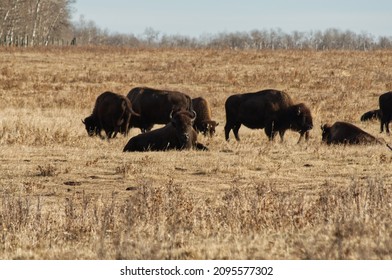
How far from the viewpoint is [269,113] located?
21.8 m

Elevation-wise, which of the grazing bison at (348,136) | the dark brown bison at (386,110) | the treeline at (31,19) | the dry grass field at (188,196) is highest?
the treeline at (31,19)

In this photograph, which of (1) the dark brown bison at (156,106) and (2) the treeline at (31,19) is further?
(2) the treeline at (31,19)

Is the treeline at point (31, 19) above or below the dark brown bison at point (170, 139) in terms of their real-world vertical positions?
above

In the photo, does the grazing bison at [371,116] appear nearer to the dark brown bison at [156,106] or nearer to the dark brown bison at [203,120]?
the dark brown bison at [203,120]

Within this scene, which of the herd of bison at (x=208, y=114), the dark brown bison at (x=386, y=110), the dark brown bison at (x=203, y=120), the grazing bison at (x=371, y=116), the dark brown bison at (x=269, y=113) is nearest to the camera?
the herd of bison at (x=208, y=114)

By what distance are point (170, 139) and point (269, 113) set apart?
522cm

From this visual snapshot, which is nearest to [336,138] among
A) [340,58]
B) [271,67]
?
[271,67]

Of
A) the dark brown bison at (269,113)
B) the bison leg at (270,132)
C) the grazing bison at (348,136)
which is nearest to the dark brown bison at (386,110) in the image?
the dark brown bison at (269,113)

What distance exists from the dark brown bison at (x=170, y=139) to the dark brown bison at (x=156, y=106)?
16.6 ft

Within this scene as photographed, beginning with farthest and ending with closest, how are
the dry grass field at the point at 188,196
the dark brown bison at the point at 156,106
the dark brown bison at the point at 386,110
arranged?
1. the dark brown bison at the point at 386,110
2. the dark brown bison at the point at 156,106
3. the dry grass field at the point at 188,196

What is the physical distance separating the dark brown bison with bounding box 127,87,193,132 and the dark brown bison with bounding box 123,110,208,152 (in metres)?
5.05

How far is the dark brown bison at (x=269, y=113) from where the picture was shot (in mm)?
21141

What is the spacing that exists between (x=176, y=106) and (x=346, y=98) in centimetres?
1361

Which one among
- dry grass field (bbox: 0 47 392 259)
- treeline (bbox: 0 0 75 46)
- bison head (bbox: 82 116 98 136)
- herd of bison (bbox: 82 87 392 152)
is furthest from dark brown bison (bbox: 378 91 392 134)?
treeline (bbox: 0 0 75 46)
